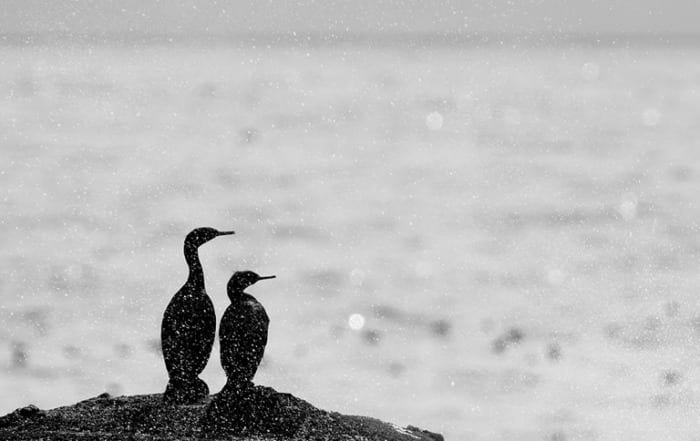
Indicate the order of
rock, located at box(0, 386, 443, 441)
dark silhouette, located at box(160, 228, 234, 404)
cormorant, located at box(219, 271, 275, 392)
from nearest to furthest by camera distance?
rock, located at box(0, 386, 443, 441)
cormorant, located at box(219, 271, 275, 392)
dark silhouette, located at box(160, 228, 234, 404)

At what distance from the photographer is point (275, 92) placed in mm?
81125

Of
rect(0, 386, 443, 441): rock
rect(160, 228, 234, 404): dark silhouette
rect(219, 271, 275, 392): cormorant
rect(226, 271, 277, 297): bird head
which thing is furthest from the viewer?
rect(160, 228, 234, 404): dark silhouette

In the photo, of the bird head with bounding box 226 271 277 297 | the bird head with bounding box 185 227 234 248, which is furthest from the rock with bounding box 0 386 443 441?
the bird head with bounding box 185 227 234 248

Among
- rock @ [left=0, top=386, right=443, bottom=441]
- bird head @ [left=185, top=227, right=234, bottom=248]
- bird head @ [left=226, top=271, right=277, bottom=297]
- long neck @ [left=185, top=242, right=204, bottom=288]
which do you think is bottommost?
rock @ [left=0, top=386, right=443, bottom=441]

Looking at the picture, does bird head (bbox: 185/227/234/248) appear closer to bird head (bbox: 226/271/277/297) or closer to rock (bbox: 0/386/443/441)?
→ bird head (bbox: 226/271/277/297)

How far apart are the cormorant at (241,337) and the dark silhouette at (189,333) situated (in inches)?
11.9

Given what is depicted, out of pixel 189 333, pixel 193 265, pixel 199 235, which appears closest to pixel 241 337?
pixel 189 333

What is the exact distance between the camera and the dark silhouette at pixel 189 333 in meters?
10.2

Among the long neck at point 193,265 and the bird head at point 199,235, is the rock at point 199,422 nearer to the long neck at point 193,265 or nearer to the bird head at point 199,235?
the long neck at point 193,265

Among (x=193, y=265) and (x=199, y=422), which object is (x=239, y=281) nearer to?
(x=193, y=265)

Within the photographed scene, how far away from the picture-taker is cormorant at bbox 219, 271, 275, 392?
9.86m

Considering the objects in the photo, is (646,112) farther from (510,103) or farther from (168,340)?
(168,340)

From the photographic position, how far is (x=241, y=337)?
388 inches

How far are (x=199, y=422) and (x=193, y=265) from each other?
123 cm
